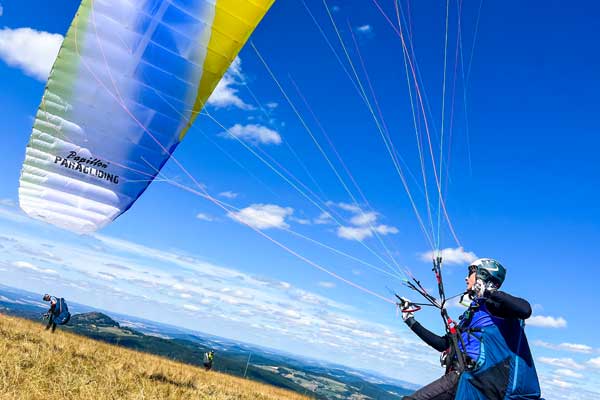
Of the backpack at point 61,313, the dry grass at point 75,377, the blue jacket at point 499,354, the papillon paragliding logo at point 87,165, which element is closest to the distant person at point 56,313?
the backpack at point 61,313

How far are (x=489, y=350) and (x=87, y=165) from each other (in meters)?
6.57

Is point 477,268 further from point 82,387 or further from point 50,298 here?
point 50,298

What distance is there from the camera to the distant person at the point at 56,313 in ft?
52.4

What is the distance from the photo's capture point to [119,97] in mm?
7410

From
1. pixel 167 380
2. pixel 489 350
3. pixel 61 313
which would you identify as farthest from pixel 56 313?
pixel 489 350

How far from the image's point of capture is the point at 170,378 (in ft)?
24.8

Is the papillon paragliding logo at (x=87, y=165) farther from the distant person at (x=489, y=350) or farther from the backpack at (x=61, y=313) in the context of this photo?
the backpack at (x=61, y=313)

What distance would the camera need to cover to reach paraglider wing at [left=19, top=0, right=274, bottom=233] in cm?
700

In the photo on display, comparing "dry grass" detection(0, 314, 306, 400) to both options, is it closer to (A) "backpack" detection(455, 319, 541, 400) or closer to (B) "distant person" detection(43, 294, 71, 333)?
(A) "backpack" detection(455, 319, 541, 400)

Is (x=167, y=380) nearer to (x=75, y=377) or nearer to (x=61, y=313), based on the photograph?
(x=75, y=377)

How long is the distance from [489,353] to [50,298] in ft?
55.4

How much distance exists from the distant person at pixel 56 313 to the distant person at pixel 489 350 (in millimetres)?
15408

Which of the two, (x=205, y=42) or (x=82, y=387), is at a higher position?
(x=205, y=42)

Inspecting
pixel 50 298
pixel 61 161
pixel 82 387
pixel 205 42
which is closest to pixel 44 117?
pixel 61 161
